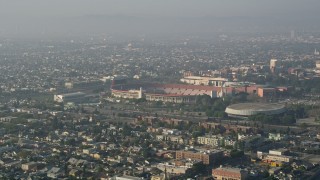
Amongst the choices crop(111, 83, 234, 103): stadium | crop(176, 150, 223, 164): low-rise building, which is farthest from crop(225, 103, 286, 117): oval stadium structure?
crop(176, 150, 223, 164): low-rise building

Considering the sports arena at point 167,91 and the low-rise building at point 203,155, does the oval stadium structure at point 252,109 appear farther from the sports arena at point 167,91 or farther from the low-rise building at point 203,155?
the low-rise building at point 203,155

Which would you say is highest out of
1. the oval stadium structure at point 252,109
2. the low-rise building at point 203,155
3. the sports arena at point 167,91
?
the low-rise building at point 203,155

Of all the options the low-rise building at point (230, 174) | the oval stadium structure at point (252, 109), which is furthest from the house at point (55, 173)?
the oval stadium structure at point (252, 109)

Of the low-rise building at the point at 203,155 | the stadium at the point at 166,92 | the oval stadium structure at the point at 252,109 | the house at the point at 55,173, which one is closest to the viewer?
the house at the point at 55,173

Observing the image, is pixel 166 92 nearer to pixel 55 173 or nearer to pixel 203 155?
pixel 203 155

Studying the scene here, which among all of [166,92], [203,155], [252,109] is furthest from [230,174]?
[166,92]

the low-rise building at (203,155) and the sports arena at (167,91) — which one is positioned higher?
the low-rise building at (203,155)

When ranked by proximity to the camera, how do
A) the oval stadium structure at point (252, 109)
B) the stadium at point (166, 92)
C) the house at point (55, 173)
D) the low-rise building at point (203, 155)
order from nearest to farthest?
1. the house at point (55, 173)
2. the low-rise building at point (203, 155)
3. the oval stadium structure at point (252, 109)
4. the stadium at point (166, 92)

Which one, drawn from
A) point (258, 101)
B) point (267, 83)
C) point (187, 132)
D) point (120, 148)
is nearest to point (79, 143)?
point (120, 148)

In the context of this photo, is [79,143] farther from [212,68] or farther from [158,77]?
[212,68]
